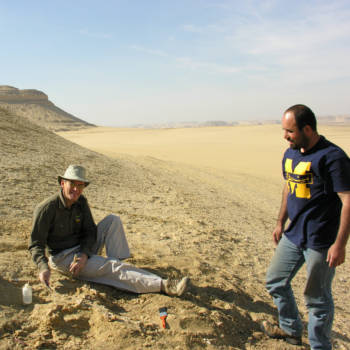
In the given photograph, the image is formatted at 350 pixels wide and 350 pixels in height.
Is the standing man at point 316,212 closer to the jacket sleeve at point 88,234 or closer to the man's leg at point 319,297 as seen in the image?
the man's leg at point 319,297

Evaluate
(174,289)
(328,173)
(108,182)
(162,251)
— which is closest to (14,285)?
(174,289)

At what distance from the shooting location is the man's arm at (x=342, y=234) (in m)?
2.46

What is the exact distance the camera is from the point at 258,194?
10.9 metres

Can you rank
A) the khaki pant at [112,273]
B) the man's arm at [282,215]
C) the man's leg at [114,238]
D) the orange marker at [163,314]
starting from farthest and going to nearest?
the man's leg at [114,238], the khaki pant at [112,273], the man's arm at [282,215], the orange marker at [163,314]

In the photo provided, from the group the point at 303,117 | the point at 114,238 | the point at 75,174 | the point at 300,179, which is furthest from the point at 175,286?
the point at 303,117

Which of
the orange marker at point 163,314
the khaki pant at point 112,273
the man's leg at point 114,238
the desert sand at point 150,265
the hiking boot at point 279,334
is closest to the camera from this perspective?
the desert sand at point 150,265

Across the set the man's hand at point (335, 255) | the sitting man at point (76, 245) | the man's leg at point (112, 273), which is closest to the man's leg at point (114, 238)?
the sitting man at point (76, 245)

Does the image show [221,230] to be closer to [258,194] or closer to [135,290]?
[135,290]

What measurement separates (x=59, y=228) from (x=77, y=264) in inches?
14.2

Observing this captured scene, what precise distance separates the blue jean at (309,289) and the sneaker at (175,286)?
72 centimetres

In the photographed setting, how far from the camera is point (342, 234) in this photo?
2.49 m

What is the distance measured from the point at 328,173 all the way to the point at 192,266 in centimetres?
222

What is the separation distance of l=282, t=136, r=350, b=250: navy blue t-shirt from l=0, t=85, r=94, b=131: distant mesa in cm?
7434

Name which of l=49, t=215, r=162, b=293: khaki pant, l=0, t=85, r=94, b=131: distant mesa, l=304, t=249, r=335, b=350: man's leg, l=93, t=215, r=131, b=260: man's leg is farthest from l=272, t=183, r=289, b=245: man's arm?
l=0, t=85, r=94, b=131: distant mesa
